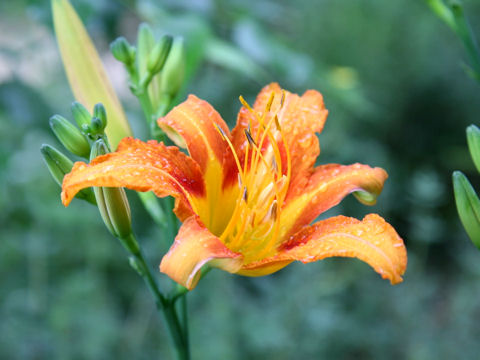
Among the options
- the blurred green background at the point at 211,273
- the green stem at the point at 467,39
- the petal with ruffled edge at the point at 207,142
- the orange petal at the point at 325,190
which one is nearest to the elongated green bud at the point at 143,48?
the petal with ruffled edge at the point at 207,142

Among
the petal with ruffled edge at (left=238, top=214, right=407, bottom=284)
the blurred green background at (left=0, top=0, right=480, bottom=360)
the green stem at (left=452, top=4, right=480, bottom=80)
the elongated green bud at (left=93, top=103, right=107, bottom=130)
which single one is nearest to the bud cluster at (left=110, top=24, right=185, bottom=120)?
the elongated green bud at (left=93, top=103, right=107, bottom=130)

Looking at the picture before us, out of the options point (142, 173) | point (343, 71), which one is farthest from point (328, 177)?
point (343, 71)

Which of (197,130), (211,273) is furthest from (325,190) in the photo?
(211,273)

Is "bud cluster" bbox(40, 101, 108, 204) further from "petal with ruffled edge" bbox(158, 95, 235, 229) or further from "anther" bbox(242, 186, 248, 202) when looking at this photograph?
"anther" bbox(242, 186, 248, 202)

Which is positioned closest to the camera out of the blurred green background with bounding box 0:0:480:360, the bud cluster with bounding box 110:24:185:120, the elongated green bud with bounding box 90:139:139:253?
the elongated green bud with bounding box 90:139:139:253

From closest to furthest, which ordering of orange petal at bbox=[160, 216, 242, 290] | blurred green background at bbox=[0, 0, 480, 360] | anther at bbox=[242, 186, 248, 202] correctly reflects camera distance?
orange petal at bbox=[160, 216, 242, 290]
anther at bbox=[242, 186, 248, 202]
blurred green background at bbox=[0, 0, 480, 360]

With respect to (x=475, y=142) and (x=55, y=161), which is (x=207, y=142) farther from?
(x=475, y=142)
